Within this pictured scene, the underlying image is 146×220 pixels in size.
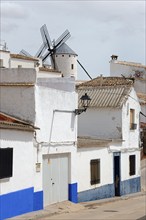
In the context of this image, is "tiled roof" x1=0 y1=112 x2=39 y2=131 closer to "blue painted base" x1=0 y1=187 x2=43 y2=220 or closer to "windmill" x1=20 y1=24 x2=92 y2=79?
"blue painted base" x1=0 y1=187 x2=43 y2=220

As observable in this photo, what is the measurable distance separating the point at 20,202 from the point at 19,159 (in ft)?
5.11

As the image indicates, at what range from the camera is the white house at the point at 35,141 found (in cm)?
1655

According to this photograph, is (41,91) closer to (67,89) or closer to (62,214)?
(67,89)

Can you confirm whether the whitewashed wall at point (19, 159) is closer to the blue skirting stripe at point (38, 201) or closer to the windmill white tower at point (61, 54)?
the blue skirting stripe at point (38, 201)

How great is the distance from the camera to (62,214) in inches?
725

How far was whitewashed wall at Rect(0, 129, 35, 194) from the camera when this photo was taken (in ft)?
52.5

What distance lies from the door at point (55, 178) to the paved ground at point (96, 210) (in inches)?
13.3

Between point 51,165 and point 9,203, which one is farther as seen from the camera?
point 51,165

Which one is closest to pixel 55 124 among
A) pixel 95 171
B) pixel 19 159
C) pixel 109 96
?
pixel 19 159

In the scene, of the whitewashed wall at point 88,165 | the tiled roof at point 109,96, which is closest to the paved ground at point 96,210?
the whitewashed wall at point 88,165

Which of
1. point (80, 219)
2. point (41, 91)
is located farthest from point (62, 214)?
point (41, 91)

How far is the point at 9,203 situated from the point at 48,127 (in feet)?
12.8

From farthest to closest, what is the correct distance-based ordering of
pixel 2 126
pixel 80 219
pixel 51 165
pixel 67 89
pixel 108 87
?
pixel 108 87, pixel 67 89, pixel 51 165, pixel 80 219, pixel 2 126

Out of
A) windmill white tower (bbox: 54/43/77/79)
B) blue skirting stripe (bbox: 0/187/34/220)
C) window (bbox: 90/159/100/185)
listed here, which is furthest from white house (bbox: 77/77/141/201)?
windmill white tower (bbox: 54/43/77/79)
